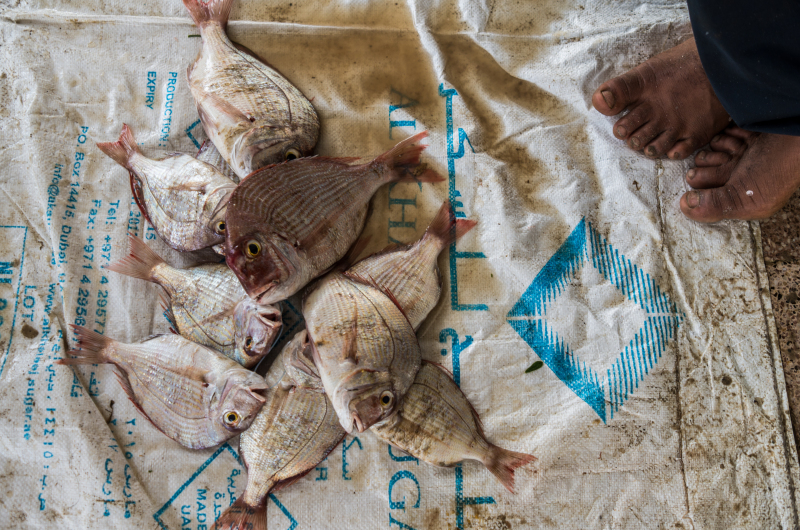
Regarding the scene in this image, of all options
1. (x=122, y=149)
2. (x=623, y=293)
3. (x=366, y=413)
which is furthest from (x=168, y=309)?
(x=623, y=293)

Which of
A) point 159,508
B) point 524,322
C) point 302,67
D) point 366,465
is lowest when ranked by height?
point 159,508

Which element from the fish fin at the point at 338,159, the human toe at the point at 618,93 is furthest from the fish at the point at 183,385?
the human toe at the point at 618,93

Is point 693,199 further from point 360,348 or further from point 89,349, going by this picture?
point 89,349

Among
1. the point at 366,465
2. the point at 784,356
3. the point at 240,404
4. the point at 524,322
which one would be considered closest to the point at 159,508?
the point at 240,404

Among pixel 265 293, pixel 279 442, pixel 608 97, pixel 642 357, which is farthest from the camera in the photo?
pixel 608 97

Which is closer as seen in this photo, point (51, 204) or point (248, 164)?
point (248, 164)

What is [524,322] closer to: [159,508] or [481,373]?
[481,373]
